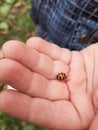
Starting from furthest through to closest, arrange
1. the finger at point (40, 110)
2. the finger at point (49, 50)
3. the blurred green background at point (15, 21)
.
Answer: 1. the blurred green background at point (15, 21)
2. the finger at point (49, 50)
3. the finger at point (40, 110)

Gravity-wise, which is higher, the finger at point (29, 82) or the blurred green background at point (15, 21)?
the finger at point (29, 82)

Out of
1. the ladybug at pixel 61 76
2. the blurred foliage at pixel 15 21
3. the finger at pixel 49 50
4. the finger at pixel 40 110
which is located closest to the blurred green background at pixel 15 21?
the blurred foliage at pixel 15 21

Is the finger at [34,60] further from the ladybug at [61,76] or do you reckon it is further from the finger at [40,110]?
the finger at [40,110]

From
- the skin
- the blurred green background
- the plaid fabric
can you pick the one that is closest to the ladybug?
the skin

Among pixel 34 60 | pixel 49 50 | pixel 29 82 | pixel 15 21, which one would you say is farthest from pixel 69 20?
pixel 15 21

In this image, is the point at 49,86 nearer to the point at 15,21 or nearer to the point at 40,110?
the point at 40,110

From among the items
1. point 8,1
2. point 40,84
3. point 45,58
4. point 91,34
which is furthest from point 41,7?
point 8,1

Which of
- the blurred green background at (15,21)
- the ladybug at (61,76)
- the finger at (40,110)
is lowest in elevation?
the blurred green background at (15,21)

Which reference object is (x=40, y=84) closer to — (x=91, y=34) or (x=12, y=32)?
(x=91, y=34)
